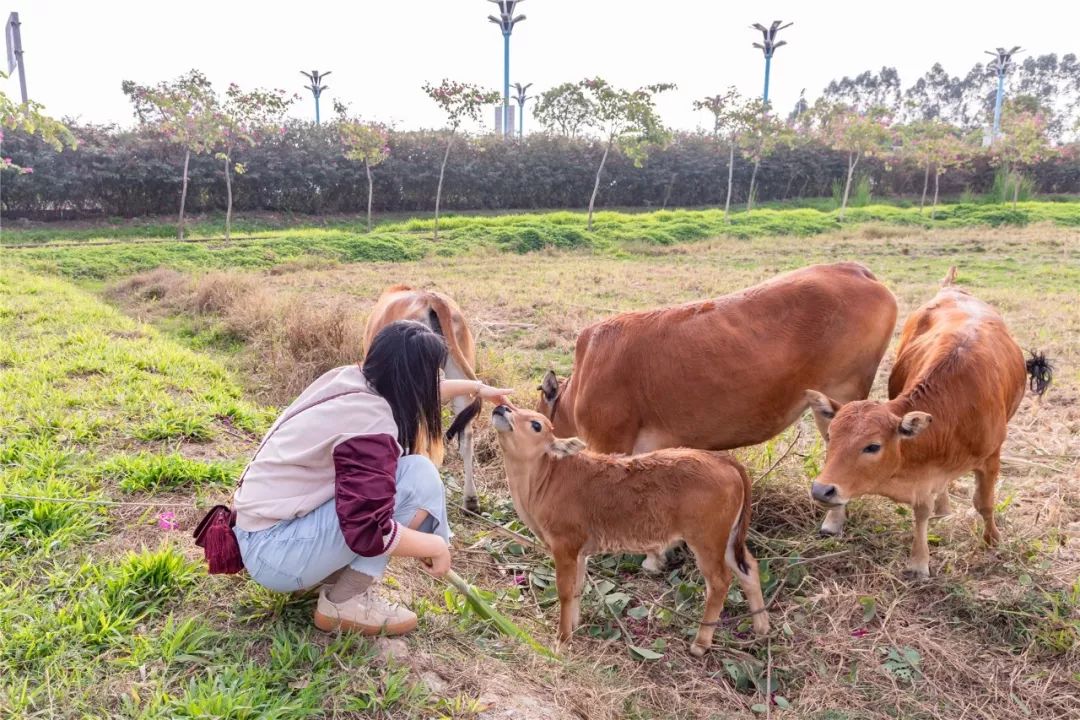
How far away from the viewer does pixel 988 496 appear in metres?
4.07

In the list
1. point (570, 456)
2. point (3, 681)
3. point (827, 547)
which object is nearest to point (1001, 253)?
point (827, 547)

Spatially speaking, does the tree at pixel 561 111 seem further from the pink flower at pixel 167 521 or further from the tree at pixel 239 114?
the pink flower at pixel 167 521

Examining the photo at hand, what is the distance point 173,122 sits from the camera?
819 inches

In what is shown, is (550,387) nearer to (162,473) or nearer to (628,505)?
(628,505)

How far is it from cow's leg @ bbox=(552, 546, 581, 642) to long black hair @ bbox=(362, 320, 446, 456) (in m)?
1.06

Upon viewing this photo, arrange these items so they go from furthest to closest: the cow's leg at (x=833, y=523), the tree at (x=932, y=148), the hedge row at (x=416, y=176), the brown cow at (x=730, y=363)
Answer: the tree at (x=932, y=148) → the hedge row at (x=416, y=176) → the brown cow at (x=730, y=363) → the cow's leg at (x=833, y=523)

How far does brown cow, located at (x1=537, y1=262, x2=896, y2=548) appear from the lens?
438cm

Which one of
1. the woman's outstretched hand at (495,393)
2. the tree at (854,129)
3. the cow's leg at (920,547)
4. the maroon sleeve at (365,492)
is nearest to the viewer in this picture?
the maroon sleeve at (365,492)

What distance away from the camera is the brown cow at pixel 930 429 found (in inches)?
141

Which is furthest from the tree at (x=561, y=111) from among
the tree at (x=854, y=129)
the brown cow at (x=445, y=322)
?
the brown cow at (x=445, y=322)

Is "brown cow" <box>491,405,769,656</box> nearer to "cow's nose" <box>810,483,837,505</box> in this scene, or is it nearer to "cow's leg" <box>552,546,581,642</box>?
"cow's leg" <box>552,546,581,642</box>

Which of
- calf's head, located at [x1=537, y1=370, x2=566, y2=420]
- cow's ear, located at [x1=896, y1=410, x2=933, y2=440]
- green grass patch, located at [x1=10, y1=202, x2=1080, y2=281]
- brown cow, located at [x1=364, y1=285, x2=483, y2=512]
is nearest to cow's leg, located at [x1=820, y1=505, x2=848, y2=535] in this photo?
cow's ear, located at [x1=896, y1=410, x2=933, y2=440]

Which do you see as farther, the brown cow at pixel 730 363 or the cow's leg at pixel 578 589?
the brown cow at pixel 730 363

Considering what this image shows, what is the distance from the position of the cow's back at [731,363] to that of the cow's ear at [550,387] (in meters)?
0.28
